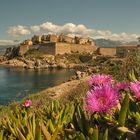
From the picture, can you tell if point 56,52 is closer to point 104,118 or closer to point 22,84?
point 22,84

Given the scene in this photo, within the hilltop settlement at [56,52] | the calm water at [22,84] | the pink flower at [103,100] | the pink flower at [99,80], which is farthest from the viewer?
the hilltop settlement at [56,52]

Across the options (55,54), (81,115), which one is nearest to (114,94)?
(81,115)

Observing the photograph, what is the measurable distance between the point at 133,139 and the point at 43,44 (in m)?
132

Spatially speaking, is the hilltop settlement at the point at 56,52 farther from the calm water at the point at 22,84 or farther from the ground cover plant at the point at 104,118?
the ground cover plant at the point at 104,118

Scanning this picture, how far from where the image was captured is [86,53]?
139m

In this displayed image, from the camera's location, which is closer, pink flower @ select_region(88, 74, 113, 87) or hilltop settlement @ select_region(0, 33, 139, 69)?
pink flower @ select_region(88, 74, 113, 87)

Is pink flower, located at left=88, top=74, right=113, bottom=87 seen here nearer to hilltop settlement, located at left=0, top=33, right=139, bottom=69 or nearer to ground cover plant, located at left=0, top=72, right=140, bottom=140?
ground cover plant, located at left=0, top=72, right=140, bottom=140

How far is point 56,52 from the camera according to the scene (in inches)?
5037

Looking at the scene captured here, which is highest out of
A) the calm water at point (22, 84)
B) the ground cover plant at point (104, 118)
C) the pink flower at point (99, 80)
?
the pink flower at point (99, 80)

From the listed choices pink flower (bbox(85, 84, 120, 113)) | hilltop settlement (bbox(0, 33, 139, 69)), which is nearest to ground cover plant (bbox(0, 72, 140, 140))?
pink flower (bbox(85, 84, 120, 113))

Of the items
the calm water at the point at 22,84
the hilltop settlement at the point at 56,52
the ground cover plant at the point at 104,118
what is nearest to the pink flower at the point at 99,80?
the ground cover plant at the point at 104,118

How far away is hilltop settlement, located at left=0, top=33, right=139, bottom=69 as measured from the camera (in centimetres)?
11742

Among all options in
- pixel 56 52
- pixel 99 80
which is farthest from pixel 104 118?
pixel 56 52

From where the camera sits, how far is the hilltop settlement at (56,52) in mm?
117419
